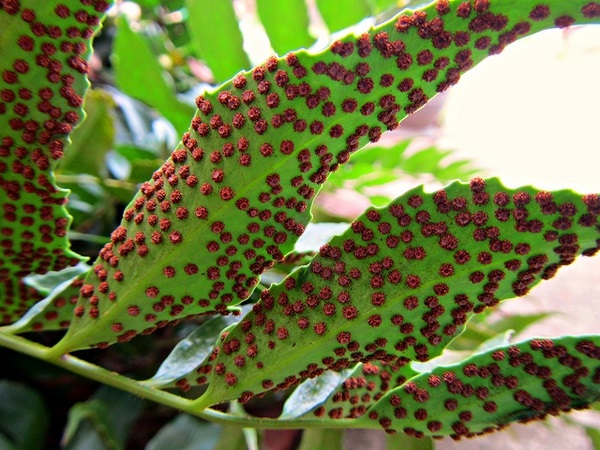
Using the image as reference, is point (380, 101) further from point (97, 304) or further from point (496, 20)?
point (97, 304)

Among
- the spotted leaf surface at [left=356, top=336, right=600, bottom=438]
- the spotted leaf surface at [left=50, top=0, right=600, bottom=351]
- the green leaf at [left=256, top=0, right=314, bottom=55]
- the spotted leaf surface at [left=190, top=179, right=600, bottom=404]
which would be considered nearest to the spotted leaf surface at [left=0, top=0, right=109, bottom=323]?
the spotted leaf surface at [left=50, top=0, right=600, bottom=351]

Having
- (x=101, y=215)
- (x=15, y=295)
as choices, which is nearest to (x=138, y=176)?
(x=101, y=215)

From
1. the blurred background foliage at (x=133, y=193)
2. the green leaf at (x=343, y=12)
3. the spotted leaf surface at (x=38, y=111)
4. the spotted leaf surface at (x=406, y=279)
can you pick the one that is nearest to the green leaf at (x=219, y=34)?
the blurred background foliage at (x=133, y=193)

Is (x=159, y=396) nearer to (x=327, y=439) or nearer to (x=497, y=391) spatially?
(x=327, y=439)

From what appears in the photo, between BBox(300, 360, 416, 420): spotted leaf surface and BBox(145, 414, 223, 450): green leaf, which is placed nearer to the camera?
BBox(300, 360, 416, 420): spotted leaf surface

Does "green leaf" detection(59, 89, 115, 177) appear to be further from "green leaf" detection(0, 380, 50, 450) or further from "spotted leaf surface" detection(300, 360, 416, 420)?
"spotted leaf surface" detection(300, 360, 416, 420)

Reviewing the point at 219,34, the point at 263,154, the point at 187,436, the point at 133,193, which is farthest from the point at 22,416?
the point at 219,34

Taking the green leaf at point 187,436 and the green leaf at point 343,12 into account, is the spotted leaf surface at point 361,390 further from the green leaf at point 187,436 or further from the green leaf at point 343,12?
the green leaf at point 343,12
